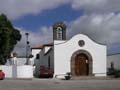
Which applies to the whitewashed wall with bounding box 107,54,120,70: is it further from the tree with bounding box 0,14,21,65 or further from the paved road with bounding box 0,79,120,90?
the paved road with bounding box 0,79,120,90

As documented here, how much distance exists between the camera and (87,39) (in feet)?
171

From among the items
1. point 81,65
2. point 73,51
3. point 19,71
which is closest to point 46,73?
point 73,51

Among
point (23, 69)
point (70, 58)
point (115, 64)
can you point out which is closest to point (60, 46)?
point (70, 58)

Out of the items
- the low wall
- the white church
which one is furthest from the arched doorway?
the low wall

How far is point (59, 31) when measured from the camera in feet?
192

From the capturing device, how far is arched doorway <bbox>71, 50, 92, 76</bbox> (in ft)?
170

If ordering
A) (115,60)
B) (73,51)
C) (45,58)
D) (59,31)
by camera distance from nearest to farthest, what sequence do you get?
(73,51) < (59,31) < (45,58) < (115,60)

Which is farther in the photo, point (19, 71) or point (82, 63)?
point (82, 63)

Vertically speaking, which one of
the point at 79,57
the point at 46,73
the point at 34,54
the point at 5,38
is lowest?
the point at 46,73

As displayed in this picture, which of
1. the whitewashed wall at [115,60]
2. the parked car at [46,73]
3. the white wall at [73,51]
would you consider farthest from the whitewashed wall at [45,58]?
the whitewashed wall at [115,60]

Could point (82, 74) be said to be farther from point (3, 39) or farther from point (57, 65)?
point (3, 39)

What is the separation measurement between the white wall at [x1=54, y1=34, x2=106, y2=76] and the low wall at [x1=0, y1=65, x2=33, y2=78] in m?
5.15

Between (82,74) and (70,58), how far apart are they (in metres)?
2.88

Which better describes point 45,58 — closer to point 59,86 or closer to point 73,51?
point 73,51
